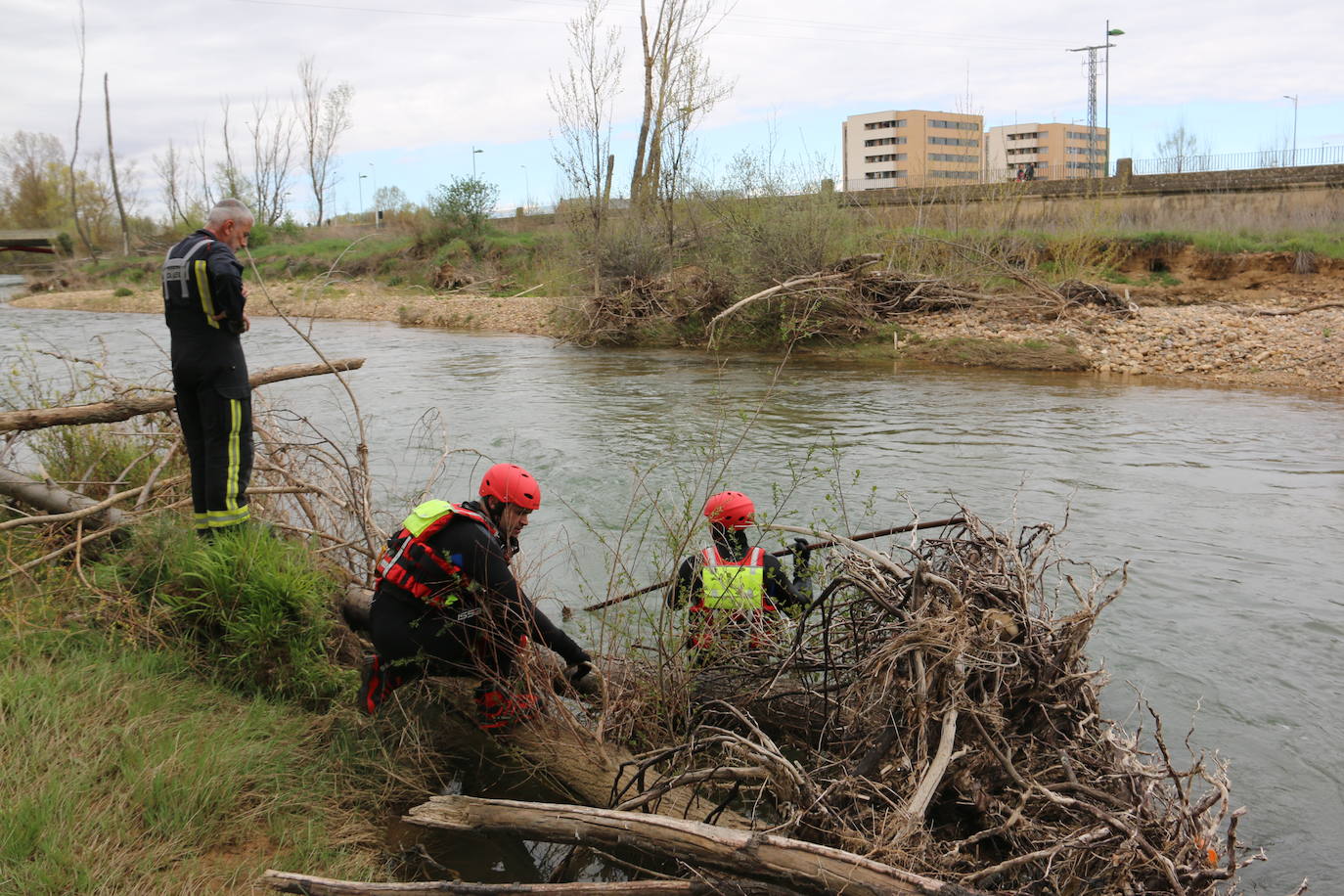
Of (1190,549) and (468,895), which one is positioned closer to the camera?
(468,895)

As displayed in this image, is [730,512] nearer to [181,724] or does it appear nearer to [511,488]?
[511,488]

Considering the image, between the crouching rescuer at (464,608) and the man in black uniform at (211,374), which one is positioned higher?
the man in black uniform at (211,374)

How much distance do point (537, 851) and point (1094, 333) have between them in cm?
1769

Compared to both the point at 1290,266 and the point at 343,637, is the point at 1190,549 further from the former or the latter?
the point at 1290,266

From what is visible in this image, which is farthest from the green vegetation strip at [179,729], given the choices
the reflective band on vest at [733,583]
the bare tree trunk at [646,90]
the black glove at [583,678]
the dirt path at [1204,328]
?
the bare tree trunk at [646,90]

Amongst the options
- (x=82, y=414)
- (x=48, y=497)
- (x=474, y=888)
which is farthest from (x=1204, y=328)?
(x=474, y=888)

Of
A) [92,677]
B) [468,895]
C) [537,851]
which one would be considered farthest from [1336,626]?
[92,677]

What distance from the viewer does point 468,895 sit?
3.26 m

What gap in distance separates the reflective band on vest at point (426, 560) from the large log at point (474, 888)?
1348mm

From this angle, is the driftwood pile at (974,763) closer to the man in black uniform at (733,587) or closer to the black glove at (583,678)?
the black glove at (583,678)

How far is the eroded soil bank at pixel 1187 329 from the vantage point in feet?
56.2

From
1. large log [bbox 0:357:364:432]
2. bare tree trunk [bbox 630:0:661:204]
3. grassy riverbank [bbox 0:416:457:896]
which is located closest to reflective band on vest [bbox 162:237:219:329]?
large log [bbox 0:357:364:432]

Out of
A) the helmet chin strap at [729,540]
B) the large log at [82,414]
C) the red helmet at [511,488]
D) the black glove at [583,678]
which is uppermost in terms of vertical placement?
the large log at [82,414]

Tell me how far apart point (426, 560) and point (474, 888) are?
62.7 inches
